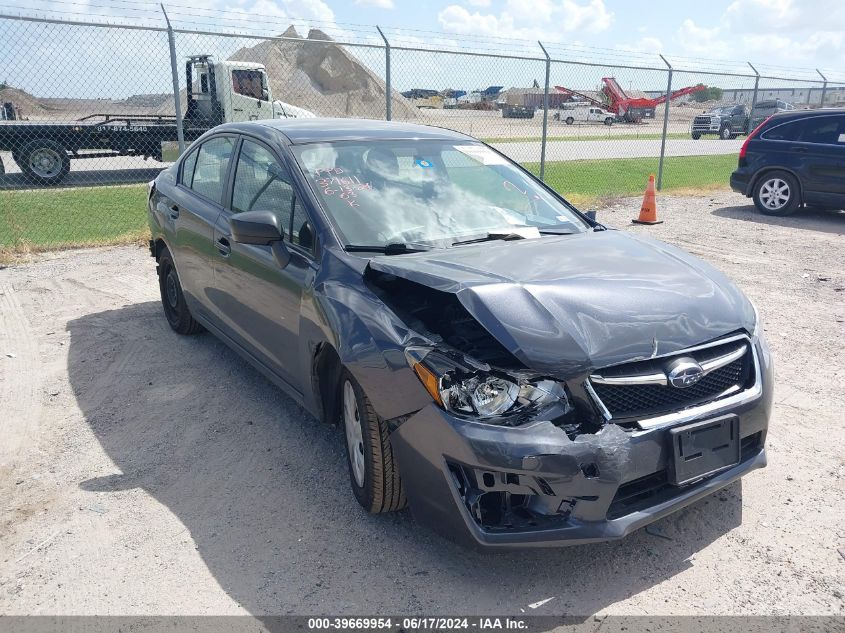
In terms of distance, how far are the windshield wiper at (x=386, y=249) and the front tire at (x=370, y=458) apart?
596 mm

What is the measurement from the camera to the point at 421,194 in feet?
12.7

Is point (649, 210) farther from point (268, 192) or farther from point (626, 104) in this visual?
point (626, 104)

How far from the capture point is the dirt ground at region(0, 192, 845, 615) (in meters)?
2.74

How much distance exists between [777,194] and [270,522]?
10534 mm

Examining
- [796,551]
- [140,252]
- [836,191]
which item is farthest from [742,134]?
[796,551]

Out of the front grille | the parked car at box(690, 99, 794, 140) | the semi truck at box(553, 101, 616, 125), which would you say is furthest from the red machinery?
the front grille

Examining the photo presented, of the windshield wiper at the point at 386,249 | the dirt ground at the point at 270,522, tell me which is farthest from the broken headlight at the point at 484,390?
the windshield wiper at the point at 386,249

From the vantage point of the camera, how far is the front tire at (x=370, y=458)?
295 centimetres

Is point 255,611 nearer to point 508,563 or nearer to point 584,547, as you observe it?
point 508,563

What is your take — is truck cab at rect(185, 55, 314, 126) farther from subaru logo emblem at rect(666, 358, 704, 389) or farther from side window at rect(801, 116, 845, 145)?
subaru logo emblem at rect(666, 358, 704, 389)

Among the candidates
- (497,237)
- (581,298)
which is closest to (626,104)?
(497,237)

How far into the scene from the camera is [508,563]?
293 centimetres

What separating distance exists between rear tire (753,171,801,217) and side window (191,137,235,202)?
938 cm

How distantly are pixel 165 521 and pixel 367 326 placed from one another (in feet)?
4.43
